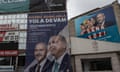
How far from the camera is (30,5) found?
25.5m

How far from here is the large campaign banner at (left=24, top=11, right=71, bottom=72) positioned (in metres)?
22.2

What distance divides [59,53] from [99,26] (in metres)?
5.32

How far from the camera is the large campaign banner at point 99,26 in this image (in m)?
22.5

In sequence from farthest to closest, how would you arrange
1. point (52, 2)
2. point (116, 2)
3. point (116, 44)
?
point (52, 2) → point (116, 2) → point (116, 44)

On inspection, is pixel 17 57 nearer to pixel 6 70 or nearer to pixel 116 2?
pixel 6 70

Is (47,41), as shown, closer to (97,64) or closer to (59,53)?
(59,53)

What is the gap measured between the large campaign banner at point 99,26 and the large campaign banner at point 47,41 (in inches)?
84.6

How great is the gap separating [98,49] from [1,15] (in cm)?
1226

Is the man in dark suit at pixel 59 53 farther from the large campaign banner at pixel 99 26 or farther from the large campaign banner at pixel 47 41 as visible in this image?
the large campaign banner at pixel 99 26

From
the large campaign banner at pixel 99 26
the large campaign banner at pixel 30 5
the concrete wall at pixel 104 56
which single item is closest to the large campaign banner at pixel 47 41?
the large campaign banner at pixel 30 5

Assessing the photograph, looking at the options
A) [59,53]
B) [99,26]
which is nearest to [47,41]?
[59,53]

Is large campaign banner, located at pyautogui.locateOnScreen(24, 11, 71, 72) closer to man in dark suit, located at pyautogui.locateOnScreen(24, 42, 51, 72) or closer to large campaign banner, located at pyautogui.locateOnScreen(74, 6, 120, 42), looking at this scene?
man in dark suit, located at pyautogui.locateOnScreen(24, 42, 51, 72)

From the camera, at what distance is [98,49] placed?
22734mm

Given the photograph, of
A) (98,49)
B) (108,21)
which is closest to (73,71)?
(98,49)
